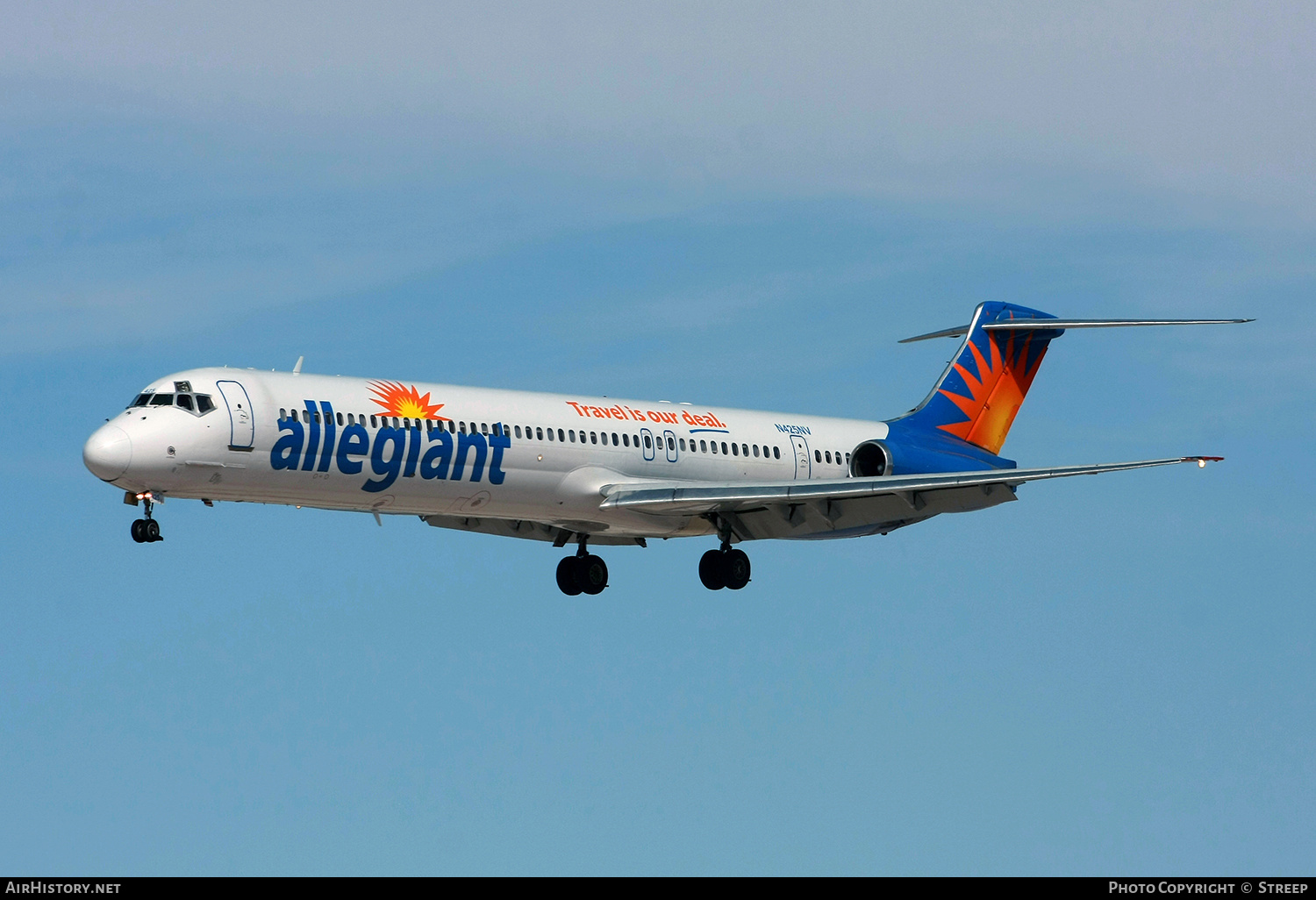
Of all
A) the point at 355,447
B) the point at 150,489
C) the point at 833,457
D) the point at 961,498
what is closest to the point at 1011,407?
the point at 833,457

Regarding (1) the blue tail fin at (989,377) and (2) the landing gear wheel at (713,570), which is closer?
(2) the landing gear wheel at (713,570)

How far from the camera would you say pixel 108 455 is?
3478cm

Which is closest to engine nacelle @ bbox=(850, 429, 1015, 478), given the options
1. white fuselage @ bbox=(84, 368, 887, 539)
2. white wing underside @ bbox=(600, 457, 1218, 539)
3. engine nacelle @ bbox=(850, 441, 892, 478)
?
engine nacelle @ bbox=(850, 441, 892, 478)

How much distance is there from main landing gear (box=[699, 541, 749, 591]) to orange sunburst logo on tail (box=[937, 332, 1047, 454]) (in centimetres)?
971

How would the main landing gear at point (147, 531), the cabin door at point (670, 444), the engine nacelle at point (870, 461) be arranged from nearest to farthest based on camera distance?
the main landing gear at point (147, 531) < the cabin door at point (670, 444) < the engine nacelle at point (870, 461)

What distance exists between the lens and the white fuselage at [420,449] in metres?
35.7

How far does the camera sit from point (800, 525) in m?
42.9

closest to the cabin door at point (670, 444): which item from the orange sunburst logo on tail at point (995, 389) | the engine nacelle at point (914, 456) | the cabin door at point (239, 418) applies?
the engine nacelle at point (914, 456)

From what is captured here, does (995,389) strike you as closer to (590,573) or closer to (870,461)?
(870,461)

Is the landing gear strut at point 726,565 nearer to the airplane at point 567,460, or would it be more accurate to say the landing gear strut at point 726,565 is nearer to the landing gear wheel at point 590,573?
the airplane at point 567,460

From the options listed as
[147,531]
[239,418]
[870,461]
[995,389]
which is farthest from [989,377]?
[147,531]

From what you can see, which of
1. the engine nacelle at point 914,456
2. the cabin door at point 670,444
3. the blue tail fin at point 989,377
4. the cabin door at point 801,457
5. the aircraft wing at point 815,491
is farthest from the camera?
the blue tail fin at point 989,377

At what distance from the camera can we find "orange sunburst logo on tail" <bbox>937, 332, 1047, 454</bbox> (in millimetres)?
50781

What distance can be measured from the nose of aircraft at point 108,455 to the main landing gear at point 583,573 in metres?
13.2
